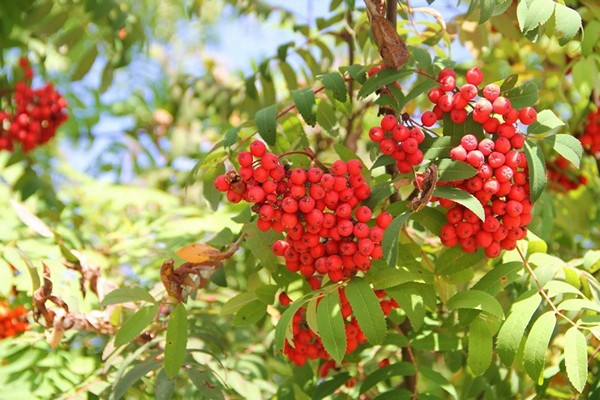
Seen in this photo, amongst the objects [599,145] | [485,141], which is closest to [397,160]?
[485,141]

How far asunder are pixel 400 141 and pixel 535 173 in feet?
1.01

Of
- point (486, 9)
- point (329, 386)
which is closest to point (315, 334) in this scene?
point (329, 386)

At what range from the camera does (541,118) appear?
71.1 inches

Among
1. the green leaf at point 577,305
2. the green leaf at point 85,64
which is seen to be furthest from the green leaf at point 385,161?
the green leaf at point 85,64

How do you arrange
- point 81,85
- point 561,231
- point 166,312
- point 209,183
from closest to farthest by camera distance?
point 209,183, point 166,312, point 561,231, point 81,85

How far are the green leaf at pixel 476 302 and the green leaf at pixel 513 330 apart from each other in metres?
0.07

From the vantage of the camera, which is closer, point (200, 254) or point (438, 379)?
point (200, 254)

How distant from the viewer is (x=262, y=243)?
1.90 m

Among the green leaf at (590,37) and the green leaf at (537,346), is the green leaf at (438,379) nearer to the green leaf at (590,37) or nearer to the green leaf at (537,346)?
the green leaf at (537,346)

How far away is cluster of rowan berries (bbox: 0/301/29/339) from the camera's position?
247 cm

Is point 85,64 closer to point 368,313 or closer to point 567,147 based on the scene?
point 368,313

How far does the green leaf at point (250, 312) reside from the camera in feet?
6.56

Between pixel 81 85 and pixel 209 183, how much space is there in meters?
2.86

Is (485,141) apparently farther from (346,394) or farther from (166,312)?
(166,312)
